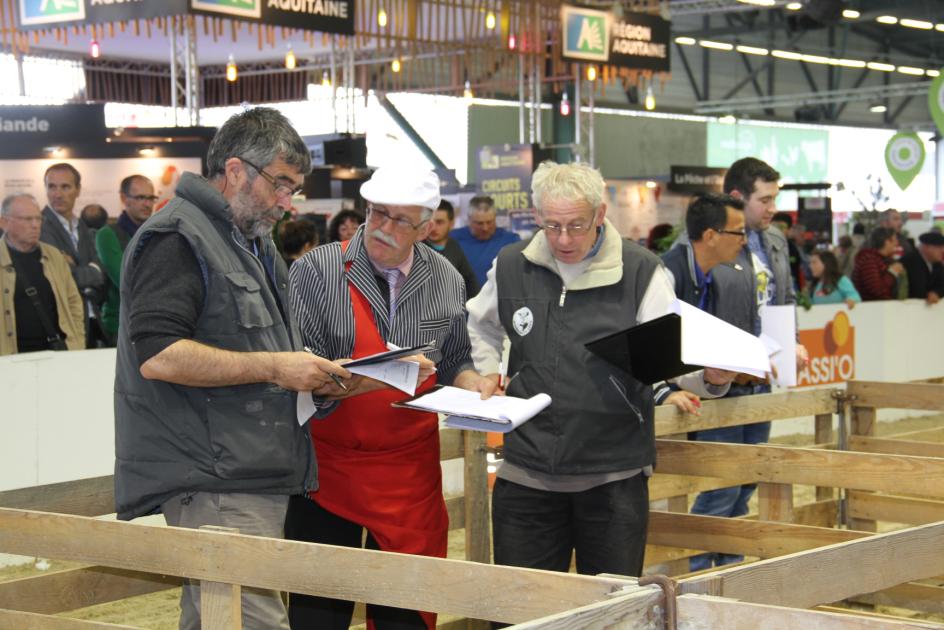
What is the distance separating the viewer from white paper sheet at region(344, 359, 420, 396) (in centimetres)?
289

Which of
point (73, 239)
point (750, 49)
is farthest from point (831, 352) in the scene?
point (750, 49)

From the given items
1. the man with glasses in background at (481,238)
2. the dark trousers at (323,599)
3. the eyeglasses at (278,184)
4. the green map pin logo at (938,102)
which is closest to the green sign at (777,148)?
the green map pin logo at (938,102)

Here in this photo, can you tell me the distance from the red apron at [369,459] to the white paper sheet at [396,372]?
0.30 meters

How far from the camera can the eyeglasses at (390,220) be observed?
128 inches

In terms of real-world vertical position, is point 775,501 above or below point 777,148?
below

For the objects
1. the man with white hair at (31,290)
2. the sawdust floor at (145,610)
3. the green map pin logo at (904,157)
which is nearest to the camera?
the sawdust floor at (145,610)

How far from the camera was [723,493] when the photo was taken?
16.3 feet

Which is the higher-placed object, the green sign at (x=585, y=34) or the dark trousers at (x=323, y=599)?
the green sign at (x=585, y=34)

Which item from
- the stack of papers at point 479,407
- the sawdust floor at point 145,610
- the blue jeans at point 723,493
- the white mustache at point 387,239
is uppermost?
the white mustache at point 387,239

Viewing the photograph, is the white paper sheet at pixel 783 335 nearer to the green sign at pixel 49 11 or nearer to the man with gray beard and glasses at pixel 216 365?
the man with gray beard and glasses at pixel 216 365

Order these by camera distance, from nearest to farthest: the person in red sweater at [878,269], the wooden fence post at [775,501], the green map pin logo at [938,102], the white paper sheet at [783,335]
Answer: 1. the white paper sheet at [783,335]
2. the wooden fence post at [775,501]
3. the green map pin logo at [938,102]
4. the person in red sweater at [878,269]

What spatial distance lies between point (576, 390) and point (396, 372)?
556 mm

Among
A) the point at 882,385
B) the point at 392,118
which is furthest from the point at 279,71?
the point at 882,385

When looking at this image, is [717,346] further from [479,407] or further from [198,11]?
[198,11]
